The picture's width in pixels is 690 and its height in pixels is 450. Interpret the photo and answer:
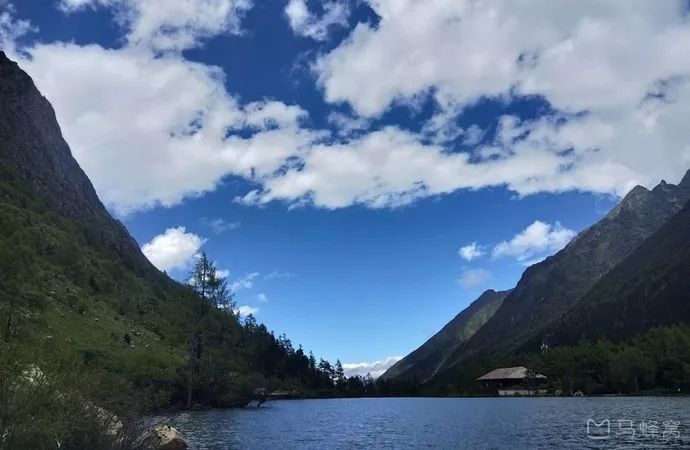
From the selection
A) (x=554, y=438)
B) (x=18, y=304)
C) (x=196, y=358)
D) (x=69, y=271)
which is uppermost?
(x=69, y=271)

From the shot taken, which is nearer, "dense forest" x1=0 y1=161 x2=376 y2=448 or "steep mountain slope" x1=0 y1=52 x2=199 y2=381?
"dense forest" x1=0 y1=161 x2=376 y2=448

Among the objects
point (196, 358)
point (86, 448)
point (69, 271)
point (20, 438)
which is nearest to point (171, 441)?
point (86, 448)

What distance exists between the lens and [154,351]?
143m

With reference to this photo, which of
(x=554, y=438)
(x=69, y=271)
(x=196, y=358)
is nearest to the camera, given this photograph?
(x=554, y=438)

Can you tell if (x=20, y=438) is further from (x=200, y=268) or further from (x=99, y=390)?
(x=200, y=268)

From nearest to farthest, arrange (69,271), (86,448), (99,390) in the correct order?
(86,448) < (99,390) < (69,271)

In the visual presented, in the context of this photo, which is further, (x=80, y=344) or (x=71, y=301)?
(x=71, y=301)

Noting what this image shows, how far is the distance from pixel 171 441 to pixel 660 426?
49.7 meters

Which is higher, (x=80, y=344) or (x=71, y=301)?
(x=71, y=301)

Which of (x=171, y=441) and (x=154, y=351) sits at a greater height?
(x=154, y=351)

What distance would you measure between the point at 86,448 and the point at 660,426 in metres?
57.2

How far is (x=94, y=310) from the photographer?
14612cm

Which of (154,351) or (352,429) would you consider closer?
(352,429)

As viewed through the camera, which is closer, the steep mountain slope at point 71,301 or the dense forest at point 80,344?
the dense forest at point 80,344
